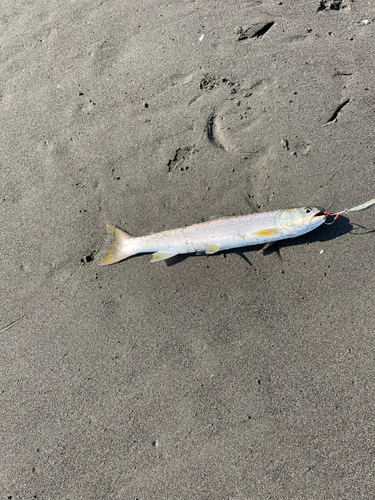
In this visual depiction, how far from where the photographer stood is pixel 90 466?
2.85m

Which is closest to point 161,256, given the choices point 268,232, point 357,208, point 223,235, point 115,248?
point 115,248

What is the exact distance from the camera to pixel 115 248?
10.7 ft

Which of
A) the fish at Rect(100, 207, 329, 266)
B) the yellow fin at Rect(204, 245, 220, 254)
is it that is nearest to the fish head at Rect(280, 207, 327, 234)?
the fish at Rect(100, 207, 329, 266)

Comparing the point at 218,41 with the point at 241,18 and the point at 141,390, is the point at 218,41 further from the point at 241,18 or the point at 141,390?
the point at 141,390

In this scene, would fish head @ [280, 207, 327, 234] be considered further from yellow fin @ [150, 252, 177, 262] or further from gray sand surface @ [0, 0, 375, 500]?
yellow fin @ [150, 252, 177, 262]

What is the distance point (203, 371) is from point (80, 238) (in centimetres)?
206

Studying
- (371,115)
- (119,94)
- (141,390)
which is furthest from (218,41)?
(141,390)

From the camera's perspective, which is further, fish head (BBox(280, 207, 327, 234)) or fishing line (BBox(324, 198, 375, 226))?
fishing line (BBox(324, 198, 375, 226))

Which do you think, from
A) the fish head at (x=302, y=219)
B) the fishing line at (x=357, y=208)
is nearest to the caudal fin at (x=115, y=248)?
the fish head at (x=302, y=219)

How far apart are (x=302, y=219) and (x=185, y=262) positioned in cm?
134

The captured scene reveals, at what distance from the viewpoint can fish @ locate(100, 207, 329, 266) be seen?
9.83 ft

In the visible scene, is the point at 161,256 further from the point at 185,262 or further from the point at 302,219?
the point at 302,219

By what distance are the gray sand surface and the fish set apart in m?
0.18

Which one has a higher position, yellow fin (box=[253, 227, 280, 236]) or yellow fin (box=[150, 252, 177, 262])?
yellow fin (box=[150, 252, 177, 262])
